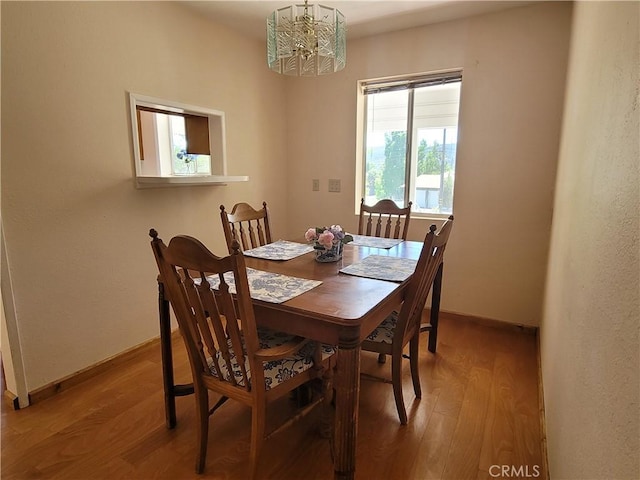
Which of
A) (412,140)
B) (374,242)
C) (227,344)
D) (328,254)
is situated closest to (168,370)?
(227,344)

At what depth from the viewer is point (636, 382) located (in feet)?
1.99

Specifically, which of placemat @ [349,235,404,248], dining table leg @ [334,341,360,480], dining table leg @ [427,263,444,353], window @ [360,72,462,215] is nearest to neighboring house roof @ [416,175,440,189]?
window @ [360,72,462,215]

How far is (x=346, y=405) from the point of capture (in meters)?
1.26

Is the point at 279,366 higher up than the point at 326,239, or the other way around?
the point at 326,239

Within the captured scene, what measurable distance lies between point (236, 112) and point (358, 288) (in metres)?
2.11

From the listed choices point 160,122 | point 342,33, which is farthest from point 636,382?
point 160,122

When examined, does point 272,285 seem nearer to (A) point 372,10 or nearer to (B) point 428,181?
(B) point 428,181

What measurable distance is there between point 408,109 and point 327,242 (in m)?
1.77

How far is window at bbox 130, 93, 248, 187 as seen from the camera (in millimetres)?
2289

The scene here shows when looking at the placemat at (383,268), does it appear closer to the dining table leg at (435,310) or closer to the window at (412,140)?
the dining table leg at (435,310)

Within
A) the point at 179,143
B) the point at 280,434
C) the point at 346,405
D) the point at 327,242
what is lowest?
the point at 280,434

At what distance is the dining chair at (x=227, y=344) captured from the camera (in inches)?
44.2

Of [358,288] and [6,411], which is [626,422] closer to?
[358,288]

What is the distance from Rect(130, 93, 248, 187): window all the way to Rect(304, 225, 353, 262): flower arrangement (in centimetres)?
107
